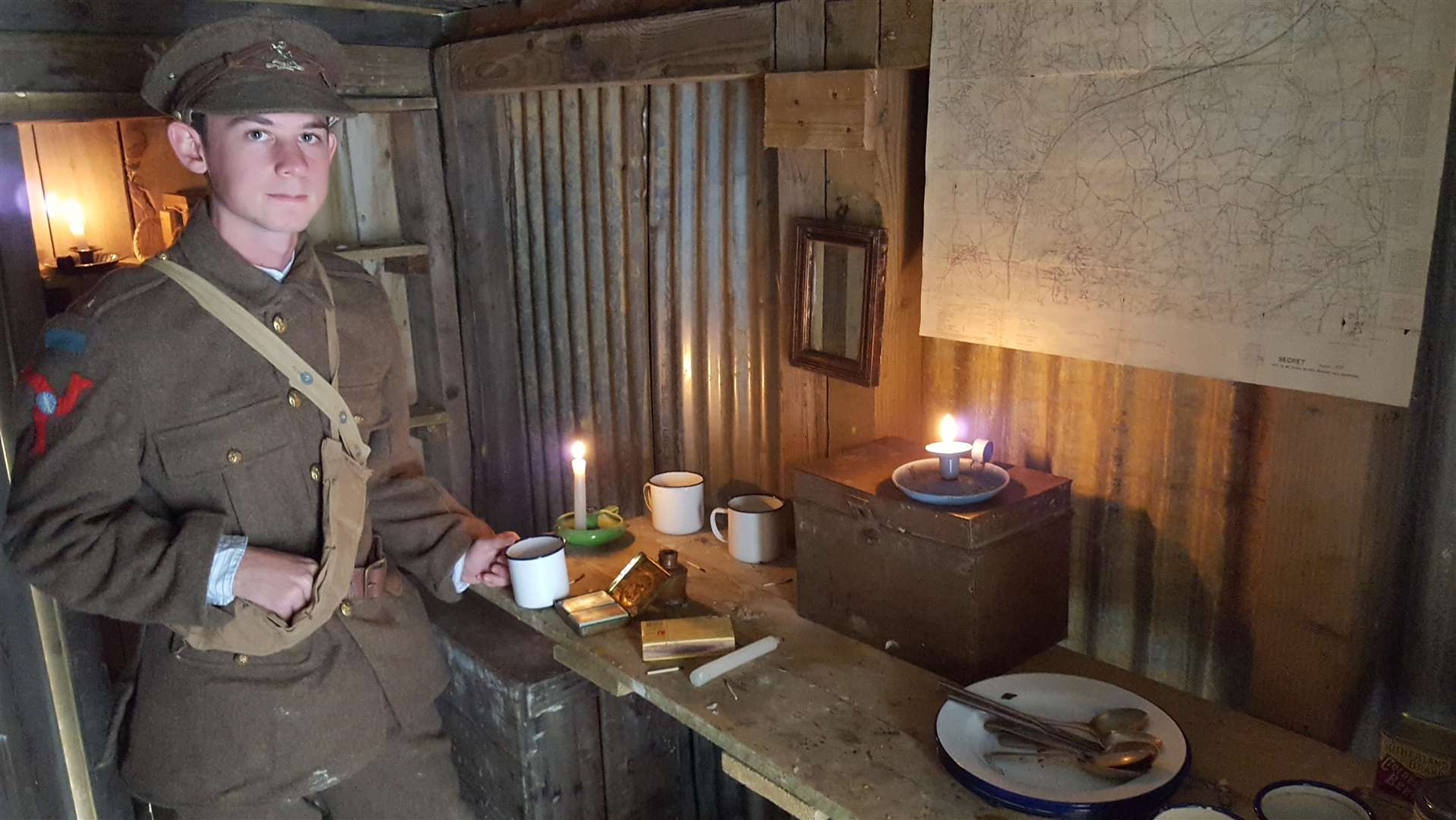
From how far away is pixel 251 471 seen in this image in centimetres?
219

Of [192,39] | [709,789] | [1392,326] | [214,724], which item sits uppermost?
[192,39]

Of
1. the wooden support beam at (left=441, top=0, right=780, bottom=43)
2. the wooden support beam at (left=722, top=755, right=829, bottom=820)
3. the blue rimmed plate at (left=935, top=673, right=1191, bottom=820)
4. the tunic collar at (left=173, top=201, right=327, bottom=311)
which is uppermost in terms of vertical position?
the wooden support beam at (left=441, top=0, right=780, bottom=43)

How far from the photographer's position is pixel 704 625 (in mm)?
2182

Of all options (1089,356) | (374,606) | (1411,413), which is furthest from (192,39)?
(1411,413)

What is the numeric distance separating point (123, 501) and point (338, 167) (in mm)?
1724

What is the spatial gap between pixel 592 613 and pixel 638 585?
113mm

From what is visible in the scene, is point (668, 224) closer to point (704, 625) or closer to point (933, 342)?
point (933, 342)

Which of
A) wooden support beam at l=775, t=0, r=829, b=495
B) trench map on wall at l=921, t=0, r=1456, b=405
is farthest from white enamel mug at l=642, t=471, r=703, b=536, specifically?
trench map on wall at l=921, t=0, r=1456, b=405

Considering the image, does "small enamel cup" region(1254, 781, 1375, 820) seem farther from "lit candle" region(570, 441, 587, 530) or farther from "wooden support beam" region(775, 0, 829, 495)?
"lit candle" region(570, 441, 587, 530)

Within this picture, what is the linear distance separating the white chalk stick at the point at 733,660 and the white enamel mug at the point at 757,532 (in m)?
0.41

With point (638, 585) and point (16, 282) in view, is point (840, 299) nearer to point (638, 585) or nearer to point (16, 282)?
point (638, 585)

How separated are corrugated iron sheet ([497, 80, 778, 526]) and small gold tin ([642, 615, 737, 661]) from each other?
29.7 inches

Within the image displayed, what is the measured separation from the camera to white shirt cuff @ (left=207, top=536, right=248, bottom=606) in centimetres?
208

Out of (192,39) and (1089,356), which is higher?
(192,39)
